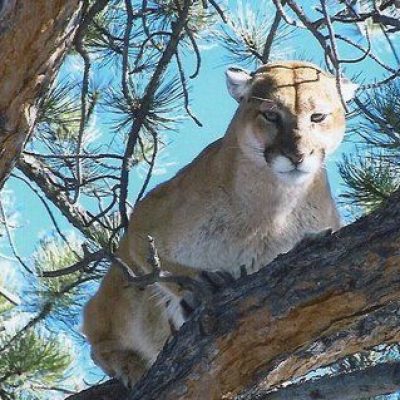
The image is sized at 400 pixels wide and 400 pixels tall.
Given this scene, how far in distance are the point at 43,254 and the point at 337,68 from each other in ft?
7.17

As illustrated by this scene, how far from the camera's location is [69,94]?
405cm

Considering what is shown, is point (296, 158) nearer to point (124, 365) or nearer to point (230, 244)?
point (230, 244)

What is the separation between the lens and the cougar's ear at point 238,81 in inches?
142

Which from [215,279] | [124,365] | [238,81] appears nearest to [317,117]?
[238,81]

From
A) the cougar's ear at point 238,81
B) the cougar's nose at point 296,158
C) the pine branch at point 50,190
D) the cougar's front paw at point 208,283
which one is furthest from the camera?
the cougar's ear at point 238,81

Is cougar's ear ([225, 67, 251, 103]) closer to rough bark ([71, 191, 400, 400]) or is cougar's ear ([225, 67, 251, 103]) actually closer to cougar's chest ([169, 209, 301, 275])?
cougar's chest ([169, 209, 301, 275])

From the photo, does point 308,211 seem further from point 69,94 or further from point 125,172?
point 69,94

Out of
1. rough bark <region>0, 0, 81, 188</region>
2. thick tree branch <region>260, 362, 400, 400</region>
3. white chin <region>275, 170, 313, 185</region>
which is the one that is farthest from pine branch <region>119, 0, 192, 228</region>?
thick tree branch <region>260, 362, 400, 400</region>

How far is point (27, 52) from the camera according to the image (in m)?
2.34

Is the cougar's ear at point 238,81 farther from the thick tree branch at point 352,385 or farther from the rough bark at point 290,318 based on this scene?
the thick tree branch at point 352,385

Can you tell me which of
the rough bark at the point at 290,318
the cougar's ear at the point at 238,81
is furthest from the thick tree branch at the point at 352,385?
the cougar's ear at the point at 238,81

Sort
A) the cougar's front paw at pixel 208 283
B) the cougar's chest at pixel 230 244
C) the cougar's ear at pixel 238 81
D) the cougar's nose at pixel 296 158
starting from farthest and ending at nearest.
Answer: the cougar's ear at pixel 238 81
the cougar's chest at pixel 230 244
the cougar's nose at pixel 296 158
the cougar's front paw at pixel 208 283

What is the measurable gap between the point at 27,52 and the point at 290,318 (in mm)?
806

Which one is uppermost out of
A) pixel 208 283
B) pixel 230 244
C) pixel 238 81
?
pixel 238 81
